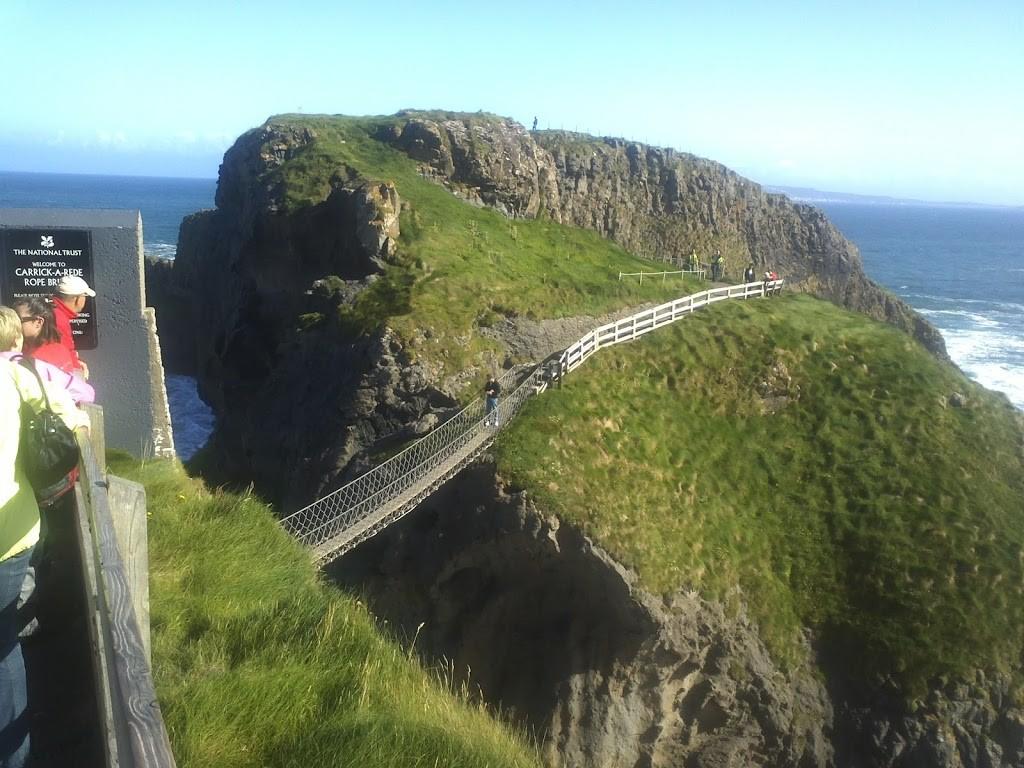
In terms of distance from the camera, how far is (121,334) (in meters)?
11.2

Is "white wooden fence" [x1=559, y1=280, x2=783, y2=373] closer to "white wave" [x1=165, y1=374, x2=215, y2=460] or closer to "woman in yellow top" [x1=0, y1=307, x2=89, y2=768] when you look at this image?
"woman in yellow top" [x1=0, y1=307, x2=89, y2=768]

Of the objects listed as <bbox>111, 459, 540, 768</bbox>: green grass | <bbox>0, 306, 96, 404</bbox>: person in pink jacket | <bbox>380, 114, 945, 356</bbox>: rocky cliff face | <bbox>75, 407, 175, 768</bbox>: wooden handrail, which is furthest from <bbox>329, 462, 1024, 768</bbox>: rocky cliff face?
<bbox>380, 114, 945, 356</bbox>: rocky cliff face

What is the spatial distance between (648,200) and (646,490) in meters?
31.0

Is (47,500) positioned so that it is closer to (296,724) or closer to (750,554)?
(296,724)

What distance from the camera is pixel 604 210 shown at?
48.6 meters

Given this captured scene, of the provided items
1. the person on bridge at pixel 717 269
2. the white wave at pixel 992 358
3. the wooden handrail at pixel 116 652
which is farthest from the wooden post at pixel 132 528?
the white wave at pixel 992 358

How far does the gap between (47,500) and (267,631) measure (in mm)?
2014

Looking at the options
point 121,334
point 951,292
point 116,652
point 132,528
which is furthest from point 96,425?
point 951,292

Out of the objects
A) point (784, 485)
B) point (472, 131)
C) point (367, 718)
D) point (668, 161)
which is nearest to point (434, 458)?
point (784, 485)

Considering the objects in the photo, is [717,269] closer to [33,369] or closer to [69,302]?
[69,302]

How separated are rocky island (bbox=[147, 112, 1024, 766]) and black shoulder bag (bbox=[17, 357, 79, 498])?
16794 mm

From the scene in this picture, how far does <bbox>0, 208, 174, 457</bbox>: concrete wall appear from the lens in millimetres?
10836

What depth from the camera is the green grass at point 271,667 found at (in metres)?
5.07

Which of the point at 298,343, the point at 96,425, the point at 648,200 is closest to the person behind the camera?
the point at 96,425
